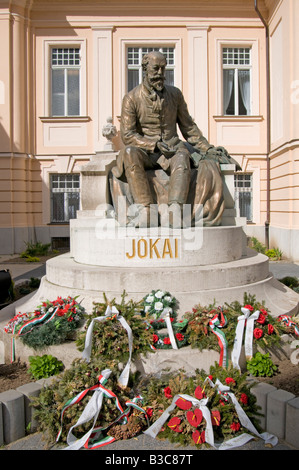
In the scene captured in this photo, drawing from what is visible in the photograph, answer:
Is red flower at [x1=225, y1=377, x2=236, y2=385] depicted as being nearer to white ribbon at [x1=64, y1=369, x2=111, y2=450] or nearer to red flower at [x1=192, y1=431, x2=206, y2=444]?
red flower at [x1=192, y1=431, x2=206, y2=444]

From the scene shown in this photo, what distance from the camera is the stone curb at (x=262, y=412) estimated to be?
2725 mm

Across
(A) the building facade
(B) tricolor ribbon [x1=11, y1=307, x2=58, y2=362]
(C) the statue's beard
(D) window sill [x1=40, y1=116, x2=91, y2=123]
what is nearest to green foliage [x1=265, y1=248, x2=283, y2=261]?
(A) the building facade

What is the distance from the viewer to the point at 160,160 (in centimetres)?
540

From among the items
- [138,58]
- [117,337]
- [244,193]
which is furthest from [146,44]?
[117,337]

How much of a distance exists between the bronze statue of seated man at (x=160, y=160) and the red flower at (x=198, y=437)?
2525 mm

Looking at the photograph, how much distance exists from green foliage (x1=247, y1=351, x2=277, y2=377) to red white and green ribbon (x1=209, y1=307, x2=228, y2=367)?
241 mm

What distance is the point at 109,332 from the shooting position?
3.47 metres

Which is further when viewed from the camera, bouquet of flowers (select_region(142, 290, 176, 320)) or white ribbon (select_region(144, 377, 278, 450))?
bouquet of flowers (select_region(142, 290, 176, 320))

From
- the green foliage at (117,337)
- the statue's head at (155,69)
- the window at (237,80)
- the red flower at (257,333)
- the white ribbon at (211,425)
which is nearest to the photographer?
the white ribbon at (211,425)

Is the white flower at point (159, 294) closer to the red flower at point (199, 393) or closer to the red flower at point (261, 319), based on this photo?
the red flower at point (261, 319)

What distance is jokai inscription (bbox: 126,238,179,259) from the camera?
441 cm

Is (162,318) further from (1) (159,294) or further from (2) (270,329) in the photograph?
(2) (270,329)

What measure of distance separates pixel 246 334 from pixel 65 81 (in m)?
13.7

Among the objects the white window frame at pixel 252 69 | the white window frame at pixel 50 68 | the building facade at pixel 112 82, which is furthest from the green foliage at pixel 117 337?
the white window frame at pixel 252 69
